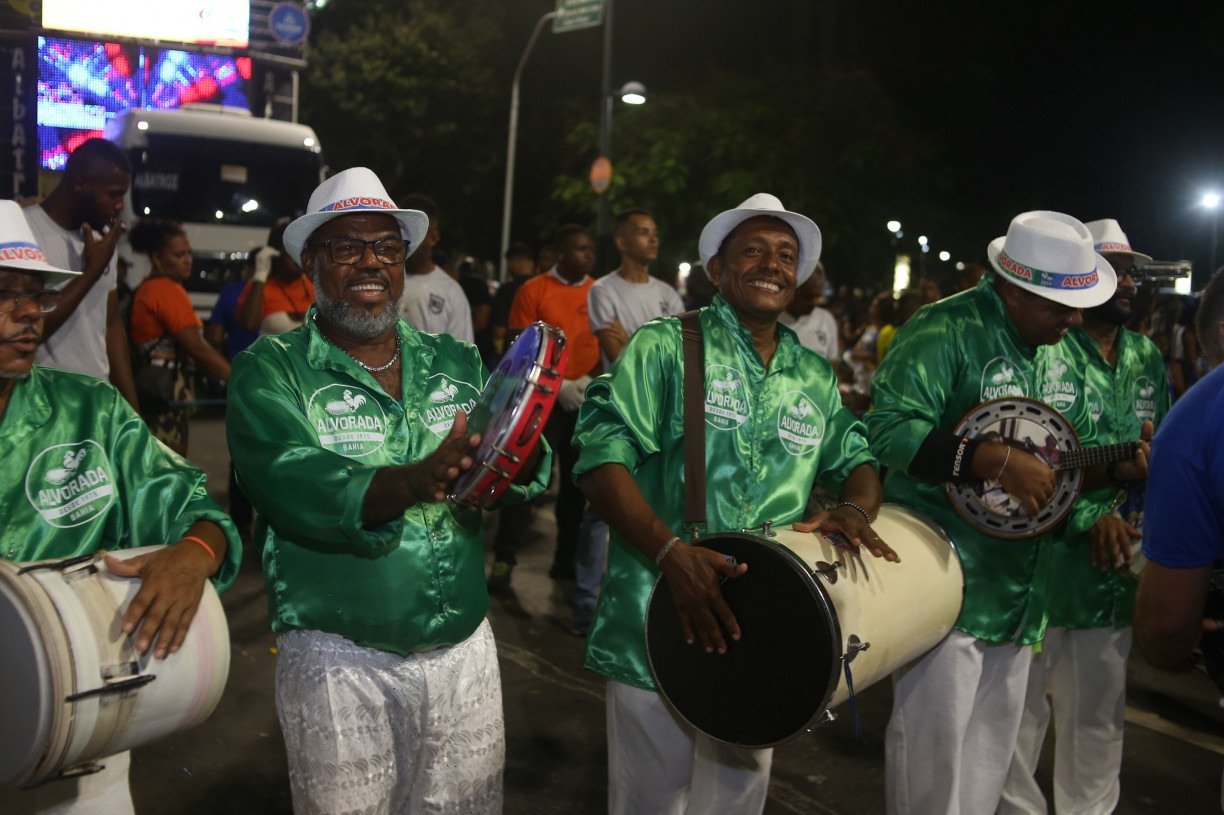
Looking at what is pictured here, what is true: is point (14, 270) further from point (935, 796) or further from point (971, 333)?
point (935, 796)

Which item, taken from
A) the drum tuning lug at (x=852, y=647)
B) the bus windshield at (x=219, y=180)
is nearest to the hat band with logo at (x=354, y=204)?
the drum tuning lug at (x=852, y=647)

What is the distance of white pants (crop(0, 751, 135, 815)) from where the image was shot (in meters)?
2.90

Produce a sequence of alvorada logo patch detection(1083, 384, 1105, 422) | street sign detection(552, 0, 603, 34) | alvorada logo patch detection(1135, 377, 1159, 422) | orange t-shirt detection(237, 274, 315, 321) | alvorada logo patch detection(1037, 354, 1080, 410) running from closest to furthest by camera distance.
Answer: alvorada logo patch detection(1037, 354, 1080, 410), alvorada logo patch detection(1083, 384, 1105, 422), alvorada logo patch detection(1135, 377, 1159, 422), orange t-shirt detection(237, 274, 315, 321), street sign detection(552, 0, 603, 34)

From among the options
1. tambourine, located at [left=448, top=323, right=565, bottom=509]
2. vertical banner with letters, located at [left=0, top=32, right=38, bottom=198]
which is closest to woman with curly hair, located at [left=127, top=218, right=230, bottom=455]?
vertical banner with letters, located at [left=0, top=32, right=38, bottom=198]

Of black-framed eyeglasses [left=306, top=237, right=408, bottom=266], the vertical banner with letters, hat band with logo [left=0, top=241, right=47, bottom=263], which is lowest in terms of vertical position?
hat band with logo [left=0, top=241, right=47, bottom=263]

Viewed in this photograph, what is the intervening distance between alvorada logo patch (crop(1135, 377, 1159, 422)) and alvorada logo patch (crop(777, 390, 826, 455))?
71.7 inches

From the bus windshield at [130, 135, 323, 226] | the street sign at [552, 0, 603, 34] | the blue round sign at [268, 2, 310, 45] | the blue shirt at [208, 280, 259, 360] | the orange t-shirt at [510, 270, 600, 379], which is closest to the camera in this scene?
the orange t-shirt at [510, 270, 600, 379]

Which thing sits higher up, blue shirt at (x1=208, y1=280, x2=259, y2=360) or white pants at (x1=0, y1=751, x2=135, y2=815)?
blue shirt at (x1=208, y1=280, x2=259, y2=360)

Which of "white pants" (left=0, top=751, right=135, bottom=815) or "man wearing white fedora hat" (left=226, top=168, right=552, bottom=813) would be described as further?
"man wearing white fedora hat" (left=226, top=168, right=552, bottom=813)

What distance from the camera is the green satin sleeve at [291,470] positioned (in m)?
2.86

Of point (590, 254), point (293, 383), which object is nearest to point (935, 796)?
point (293, 383)

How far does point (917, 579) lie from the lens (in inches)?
141

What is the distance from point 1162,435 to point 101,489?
253 centimetres

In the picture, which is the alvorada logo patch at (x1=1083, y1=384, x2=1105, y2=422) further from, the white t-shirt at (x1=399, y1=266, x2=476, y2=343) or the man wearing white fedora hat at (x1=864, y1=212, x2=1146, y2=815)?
the white t-shirt at (x1=399, y1=266, x2=476, y2=343)
